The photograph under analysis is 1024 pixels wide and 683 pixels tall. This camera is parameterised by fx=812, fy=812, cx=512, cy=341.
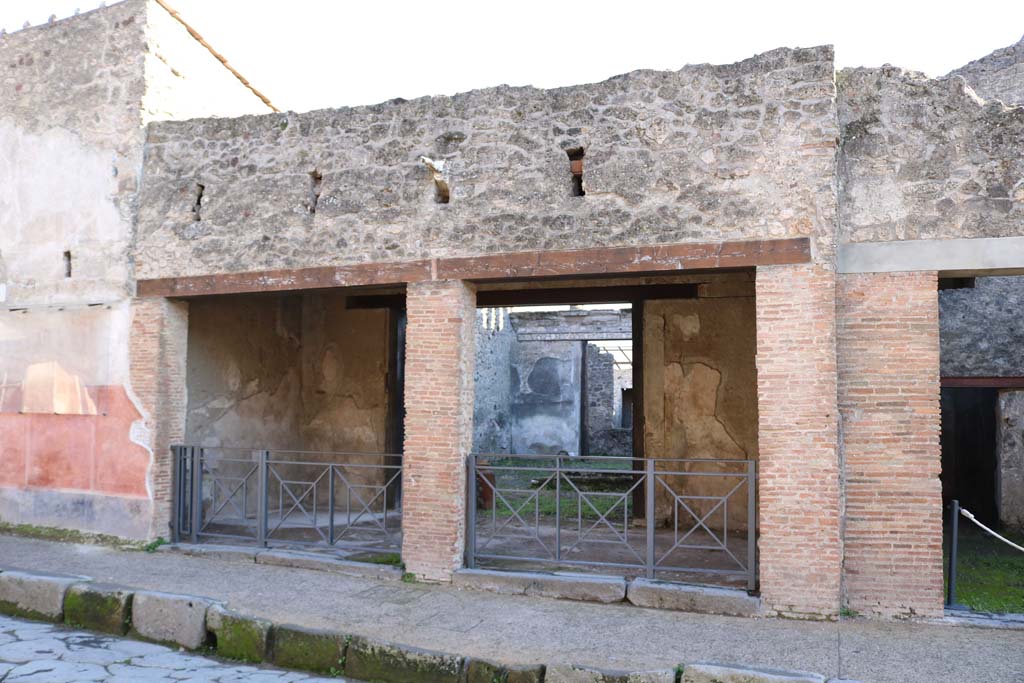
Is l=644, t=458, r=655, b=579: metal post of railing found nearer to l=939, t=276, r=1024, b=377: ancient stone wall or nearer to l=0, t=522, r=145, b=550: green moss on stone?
l=0, t=522, r=145, b=550: green moss on stone

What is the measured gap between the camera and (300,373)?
1110 cm

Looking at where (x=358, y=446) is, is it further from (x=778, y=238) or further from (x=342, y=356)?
(x=778, y=238)

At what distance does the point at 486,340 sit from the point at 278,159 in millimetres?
11508

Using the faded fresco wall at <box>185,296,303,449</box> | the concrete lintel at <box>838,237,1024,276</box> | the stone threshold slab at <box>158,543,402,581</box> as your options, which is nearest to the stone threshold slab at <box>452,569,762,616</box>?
the stone threshold slab at <box>158,543,402,581</box>

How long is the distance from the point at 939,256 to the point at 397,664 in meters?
4.91

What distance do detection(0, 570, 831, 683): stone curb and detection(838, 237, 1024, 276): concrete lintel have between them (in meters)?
3.21

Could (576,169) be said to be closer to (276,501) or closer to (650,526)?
(650,526)

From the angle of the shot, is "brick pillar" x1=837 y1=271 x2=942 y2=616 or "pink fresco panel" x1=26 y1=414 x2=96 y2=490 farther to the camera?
"pink fresco panel" x1=26 y1=414 x2=96 y2=490

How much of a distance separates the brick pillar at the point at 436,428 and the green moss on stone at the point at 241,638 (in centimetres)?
198

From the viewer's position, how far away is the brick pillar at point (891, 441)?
6.01 meters

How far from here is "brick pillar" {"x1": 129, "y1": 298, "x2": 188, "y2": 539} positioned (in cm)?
829

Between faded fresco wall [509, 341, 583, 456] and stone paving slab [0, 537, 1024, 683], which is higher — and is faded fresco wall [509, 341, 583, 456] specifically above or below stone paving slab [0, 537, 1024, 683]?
above

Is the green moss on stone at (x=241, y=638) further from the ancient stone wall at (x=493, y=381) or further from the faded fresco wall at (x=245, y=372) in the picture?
the ancient stone wall at (x=493, y=381)

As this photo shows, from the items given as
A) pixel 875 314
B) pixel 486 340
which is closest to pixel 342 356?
pixel 875 314
